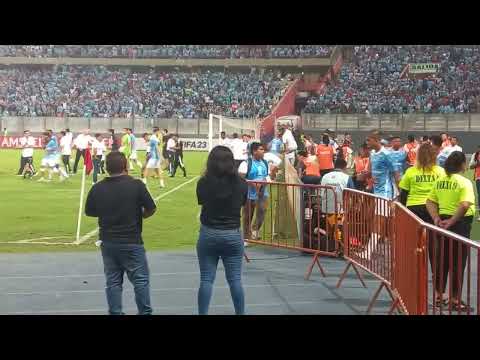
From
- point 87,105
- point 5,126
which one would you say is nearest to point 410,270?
point 5,126

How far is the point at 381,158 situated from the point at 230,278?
494cm

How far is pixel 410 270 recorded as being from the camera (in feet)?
21.1

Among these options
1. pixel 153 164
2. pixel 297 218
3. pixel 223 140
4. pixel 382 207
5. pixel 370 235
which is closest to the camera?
pixel 382 207

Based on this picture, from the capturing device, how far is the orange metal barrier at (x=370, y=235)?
7.58m

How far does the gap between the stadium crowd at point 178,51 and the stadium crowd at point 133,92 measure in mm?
1246

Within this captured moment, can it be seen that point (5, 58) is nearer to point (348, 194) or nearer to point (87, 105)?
point (87, 105)

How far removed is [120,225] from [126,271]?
1.36 ft

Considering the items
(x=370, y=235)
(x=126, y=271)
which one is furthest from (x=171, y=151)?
(x=126, y=271)

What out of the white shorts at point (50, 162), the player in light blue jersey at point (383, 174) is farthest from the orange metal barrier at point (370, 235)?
the white shorts at point (50, 162)

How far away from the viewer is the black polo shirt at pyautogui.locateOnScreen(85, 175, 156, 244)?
6914 mm

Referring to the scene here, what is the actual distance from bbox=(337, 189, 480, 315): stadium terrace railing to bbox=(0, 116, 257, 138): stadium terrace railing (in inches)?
1581

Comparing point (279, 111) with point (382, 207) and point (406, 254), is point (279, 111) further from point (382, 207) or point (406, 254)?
point (406, 254)

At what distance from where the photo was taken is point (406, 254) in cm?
659

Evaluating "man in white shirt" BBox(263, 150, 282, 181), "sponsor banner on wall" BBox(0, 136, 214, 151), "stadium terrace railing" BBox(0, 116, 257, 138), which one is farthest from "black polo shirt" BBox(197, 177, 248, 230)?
"stadium terrace railing" BBox(0, 116, 257, 138)
